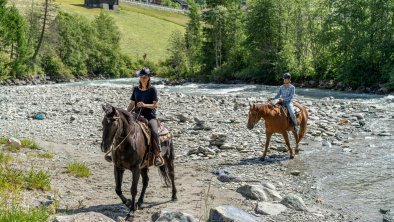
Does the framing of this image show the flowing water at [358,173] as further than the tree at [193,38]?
No

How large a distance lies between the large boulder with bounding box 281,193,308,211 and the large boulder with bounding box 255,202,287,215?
0.24 metres

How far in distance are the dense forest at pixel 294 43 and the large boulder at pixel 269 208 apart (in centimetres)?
3732

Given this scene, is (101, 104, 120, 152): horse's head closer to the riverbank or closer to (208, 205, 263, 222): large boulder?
(208, 205, 263, 222): large boulder

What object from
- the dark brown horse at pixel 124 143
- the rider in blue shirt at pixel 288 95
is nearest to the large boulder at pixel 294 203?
the dark brown horse at pixel 124 143

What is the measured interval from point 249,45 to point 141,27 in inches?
2403

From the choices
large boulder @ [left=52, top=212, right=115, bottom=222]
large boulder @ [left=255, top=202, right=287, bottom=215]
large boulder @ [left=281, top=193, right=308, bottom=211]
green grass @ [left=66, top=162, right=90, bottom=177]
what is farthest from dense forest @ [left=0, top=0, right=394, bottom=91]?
large boulder @ [left=52, top=212, right=115, bottom=222]

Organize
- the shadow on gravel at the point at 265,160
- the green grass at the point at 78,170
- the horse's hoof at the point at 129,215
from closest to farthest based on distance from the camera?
the horse's hoof at the point at 129,215, the green grass at the point at 78,170, the shadow on gravel at the point at 265,160

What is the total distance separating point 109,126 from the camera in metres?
8.70

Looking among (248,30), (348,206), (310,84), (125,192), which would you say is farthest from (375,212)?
(248,30)

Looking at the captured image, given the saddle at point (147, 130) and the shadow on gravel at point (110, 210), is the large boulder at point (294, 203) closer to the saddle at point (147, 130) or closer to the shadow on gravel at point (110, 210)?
the saddle at point (147, 130)

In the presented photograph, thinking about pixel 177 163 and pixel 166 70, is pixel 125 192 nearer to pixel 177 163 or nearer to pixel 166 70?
pixel 177 163

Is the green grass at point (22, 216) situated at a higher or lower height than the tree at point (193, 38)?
lower

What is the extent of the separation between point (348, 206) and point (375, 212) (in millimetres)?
714

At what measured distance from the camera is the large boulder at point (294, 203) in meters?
10.9
